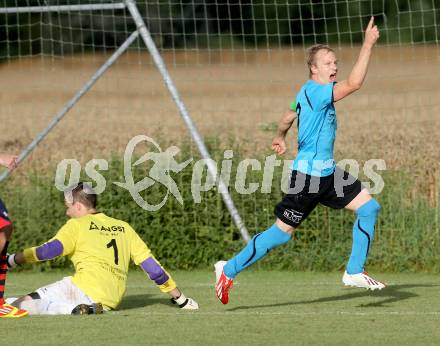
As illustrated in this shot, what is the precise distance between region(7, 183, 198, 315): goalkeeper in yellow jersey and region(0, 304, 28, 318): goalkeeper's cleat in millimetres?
152

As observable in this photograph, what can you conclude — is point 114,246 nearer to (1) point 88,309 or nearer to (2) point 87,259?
(2) point 87,259

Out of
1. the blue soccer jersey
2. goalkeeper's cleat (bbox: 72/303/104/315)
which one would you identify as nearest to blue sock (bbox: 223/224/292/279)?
the blue soccer jersey

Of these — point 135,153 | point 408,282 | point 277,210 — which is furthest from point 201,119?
point 277,210

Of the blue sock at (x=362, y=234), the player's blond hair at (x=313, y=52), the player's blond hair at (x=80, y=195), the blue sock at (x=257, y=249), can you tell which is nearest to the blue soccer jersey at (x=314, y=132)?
the player's blond hair at (x=313, y=52)

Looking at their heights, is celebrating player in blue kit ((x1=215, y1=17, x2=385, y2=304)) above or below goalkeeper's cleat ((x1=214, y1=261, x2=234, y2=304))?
above

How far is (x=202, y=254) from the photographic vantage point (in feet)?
42.0

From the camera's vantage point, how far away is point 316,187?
916 cm

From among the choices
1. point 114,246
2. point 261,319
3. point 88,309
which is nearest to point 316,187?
point 261,319

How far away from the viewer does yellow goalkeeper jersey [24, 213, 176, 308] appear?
8789mm

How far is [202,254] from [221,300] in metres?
3.64

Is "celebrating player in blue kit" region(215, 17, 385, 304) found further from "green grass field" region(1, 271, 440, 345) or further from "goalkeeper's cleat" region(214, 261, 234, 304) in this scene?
"green grass field" region(1, 271, 440, 345)

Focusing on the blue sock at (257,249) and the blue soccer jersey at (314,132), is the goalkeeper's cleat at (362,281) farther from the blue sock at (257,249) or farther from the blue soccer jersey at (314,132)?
the blue soccer jersey at (314,132)

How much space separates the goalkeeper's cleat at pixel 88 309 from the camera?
28.6 ft

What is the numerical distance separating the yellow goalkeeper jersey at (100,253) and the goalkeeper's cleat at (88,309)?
0.23 ft
